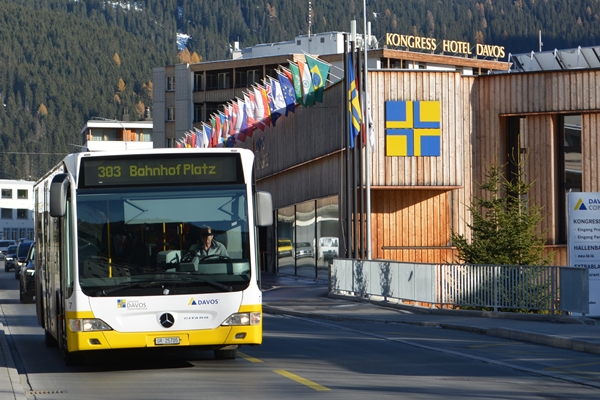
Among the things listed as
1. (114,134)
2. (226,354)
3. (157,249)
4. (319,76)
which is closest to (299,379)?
(157,249)

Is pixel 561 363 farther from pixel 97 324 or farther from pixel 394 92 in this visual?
pixel 394 92

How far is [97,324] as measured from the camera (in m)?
12.8

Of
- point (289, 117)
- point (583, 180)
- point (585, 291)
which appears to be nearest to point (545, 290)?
point (585, 291)

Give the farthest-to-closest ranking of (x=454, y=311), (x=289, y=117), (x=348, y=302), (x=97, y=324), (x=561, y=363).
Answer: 1. (x=289, y=117)
2. (x=348, y=302)
3. (x=454, y=311)
4. (x=561, y=363)
5. (x=97, y=324)

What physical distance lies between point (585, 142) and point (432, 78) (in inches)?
221

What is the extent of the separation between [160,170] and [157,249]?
1032 mm

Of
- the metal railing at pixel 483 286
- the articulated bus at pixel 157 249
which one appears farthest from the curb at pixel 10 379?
the metal railing at pixel 483 286

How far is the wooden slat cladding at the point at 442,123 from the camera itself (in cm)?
3650

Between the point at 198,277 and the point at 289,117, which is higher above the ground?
the point at 289,117

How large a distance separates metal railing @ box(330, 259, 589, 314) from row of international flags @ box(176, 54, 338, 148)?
11106 mm

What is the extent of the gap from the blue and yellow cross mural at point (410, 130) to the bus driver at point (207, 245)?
2373cm

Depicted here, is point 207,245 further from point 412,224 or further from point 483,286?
point 412,224

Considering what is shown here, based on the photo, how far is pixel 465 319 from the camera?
22719 mm

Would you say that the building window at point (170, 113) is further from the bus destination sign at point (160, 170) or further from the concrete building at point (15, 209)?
the bus destination sign at point (160, 170)
